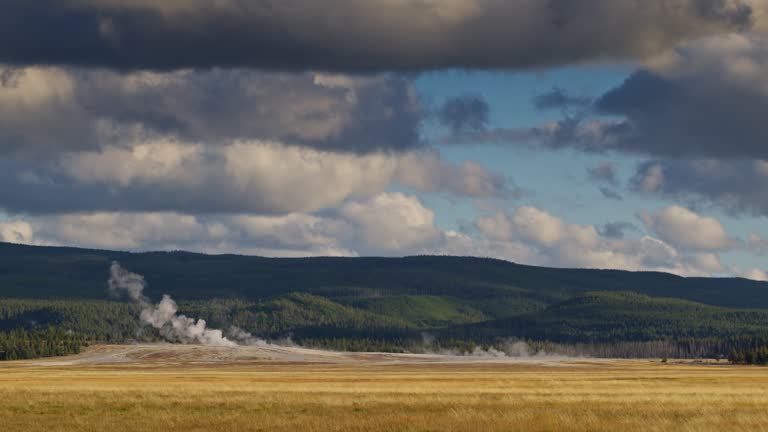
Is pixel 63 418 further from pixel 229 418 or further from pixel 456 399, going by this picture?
pixel 456 399

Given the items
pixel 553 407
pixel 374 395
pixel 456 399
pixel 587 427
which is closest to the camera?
pixel 587 427

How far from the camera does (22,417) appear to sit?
219 ft

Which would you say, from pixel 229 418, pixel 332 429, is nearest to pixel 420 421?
pixel 332 429

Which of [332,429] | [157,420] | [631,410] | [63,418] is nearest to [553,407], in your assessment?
[631,410]

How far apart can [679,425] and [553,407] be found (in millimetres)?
13518

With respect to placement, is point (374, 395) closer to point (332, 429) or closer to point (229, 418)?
point (229, 418)

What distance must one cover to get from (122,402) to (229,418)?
17.4 meters

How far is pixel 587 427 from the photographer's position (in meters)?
56.1

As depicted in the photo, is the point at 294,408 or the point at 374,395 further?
the point at 374,395

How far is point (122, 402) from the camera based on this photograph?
7950cm

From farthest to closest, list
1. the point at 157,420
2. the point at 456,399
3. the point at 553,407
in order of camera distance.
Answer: the point at 456,399, the point at 553,407, the point at 157,420

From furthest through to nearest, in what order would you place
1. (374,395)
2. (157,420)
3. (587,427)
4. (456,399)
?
1. (374,395)
2. (456,399)
3. (157,420)
4. (587,427)

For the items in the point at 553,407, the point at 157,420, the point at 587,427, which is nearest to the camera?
the point at 587,427

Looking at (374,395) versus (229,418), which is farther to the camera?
(374,395)
